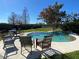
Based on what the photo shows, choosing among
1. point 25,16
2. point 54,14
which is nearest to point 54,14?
point 54,14

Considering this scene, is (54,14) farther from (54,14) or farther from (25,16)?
(25,16)

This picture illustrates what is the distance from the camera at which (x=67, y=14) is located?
24734 millimetres

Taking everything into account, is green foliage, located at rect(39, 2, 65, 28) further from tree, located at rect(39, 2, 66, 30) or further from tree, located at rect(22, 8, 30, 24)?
tree, located at rect(22, 8, 30, 24)

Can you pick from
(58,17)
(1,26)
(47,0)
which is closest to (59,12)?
(58,17)

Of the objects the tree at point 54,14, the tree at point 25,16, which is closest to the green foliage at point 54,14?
the tree at point 54,14

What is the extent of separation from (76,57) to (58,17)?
1893cm

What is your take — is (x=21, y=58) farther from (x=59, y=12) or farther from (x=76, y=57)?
(x=59, y=12)

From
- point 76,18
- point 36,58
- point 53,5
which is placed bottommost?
point 36,58

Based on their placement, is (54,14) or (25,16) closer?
(54,14)

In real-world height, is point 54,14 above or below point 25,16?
below

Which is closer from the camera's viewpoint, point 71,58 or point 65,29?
point 71,58

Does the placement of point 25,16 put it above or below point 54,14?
above

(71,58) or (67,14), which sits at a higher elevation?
(67,14)

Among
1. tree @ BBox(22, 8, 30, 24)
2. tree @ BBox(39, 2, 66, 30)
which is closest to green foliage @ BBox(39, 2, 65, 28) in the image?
tree @ BBox(39, 2, 66, 30)
